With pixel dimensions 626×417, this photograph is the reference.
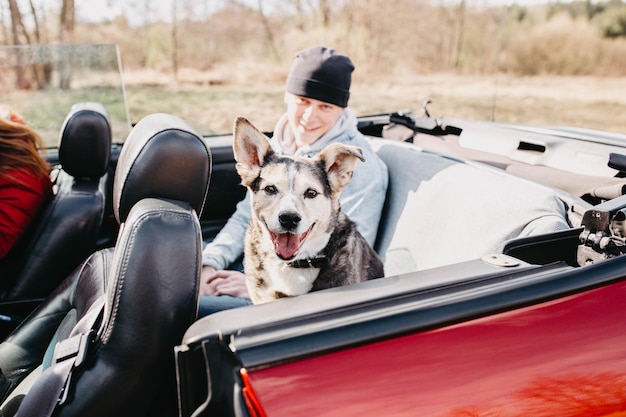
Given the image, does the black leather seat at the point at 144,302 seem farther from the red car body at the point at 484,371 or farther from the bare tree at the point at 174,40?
the bare tree at the point at 174,40

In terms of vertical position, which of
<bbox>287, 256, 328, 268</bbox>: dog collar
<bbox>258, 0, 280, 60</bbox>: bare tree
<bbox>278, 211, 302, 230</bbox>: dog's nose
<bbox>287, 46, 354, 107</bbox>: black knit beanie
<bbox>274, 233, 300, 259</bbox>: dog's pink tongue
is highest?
<bbox>258, 0, 280, 60</bbox>: bare tree

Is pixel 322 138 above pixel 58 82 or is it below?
below

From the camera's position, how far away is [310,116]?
9.98 feet

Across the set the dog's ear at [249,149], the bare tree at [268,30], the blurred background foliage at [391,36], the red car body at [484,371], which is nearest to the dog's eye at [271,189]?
the dog's ear at [249,149]

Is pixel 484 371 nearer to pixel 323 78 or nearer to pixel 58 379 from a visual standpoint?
pixel 58 379

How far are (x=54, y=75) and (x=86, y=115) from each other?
1436 millimetres

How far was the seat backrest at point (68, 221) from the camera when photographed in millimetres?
2674

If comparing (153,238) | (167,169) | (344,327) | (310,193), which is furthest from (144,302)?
(310,193)

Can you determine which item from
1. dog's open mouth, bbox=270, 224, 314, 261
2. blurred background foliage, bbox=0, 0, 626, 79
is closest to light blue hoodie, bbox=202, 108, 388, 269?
dog's open mouth, bbox=270, 224, 314, 261

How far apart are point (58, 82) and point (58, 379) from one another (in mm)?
3195

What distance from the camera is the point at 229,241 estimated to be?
3.21m

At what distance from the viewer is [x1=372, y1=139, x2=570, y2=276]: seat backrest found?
2.21 m

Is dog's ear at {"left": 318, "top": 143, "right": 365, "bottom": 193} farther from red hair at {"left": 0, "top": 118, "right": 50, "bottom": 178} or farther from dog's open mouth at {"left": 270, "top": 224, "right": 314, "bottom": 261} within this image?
red hair at {"left": 0, "top": 118, "right": 50, "bottom": 178}

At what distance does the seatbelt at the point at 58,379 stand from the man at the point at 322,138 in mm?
1186
